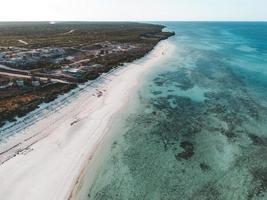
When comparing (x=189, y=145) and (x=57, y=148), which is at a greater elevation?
(x=57, y=148)

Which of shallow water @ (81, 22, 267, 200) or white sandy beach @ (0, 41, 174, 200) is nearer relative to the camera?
white sandy beach @ (0, 41, 174, 200)

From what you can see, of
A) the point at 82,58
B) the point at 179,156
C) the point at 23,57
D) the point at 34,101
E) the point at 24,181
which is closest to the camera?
the point at 24,181

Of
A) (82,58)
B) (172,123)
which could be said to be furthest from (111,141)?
(82,58)

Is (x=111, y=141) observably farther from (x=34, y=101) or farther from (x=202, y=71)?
(x=202, y=71)

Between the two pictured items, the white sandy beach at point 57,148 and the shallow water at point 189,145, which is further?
the shallow water at point 189,145

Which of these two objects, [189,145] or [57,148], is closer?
[57,148]
